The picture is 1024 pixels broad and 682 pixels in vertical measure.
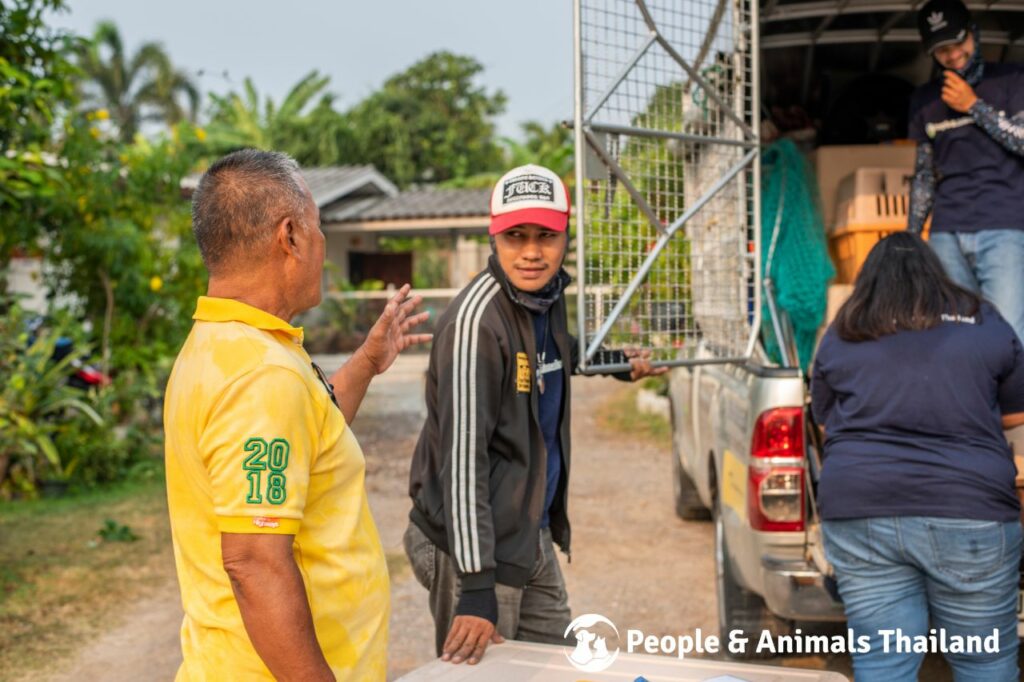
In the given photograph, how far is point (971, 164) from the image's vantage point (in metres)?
4.41

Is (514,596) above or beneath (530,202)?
beneath

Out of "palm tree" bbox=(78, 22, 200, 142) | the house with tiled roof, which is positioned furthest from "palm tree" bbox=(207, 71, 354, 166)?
"palm tree" bbox=(78, 22, 200, 142)

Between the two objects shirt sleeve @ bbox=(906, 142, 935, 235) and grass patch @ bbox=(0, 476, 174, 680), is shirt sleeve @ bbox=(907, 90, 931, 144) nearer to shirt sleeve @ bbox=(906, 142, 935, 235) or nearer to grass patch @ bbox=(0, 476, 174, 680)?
Result: shirt sleeve @ bbox=(906, 142, 935, 235)

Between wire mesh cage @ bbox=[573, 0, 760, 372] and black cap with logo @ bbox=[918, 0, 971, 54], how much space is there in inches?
28.9

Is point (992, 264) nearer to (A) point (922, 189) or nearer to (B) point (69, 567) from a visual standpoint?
(A) point (922, 189)

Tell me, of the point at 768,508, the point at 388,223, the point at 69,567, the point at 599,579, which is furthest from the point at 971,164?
the point at 388,223

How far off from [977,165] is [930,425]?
6.19ft

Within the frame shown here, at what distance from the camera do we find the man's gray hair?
1.89 meters

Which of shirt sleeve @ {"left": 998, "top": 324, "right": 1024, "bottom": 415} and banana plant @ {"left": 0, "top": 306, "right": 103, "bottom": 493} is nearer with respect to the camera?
shirt sleeve @ {"left": 998, "top": 324, "right": 1024, "bottom": 415}

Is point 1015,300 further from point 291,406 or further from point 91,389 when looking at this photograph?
point 91,389

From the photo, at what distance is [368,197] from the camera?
24062 mm

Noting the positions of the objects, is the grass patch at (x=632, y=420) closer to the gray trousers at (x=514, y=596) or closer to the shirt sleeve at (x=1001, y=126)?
the shirt sleeve at (x=1001, y=126)

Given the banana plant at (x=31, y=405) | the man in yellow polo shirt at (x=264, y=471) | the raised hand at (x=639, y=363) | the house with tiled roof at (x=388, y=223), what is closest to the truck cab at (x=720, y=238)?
the raised hand at (x=639, y=363)

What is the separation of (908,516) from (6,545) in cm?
577
